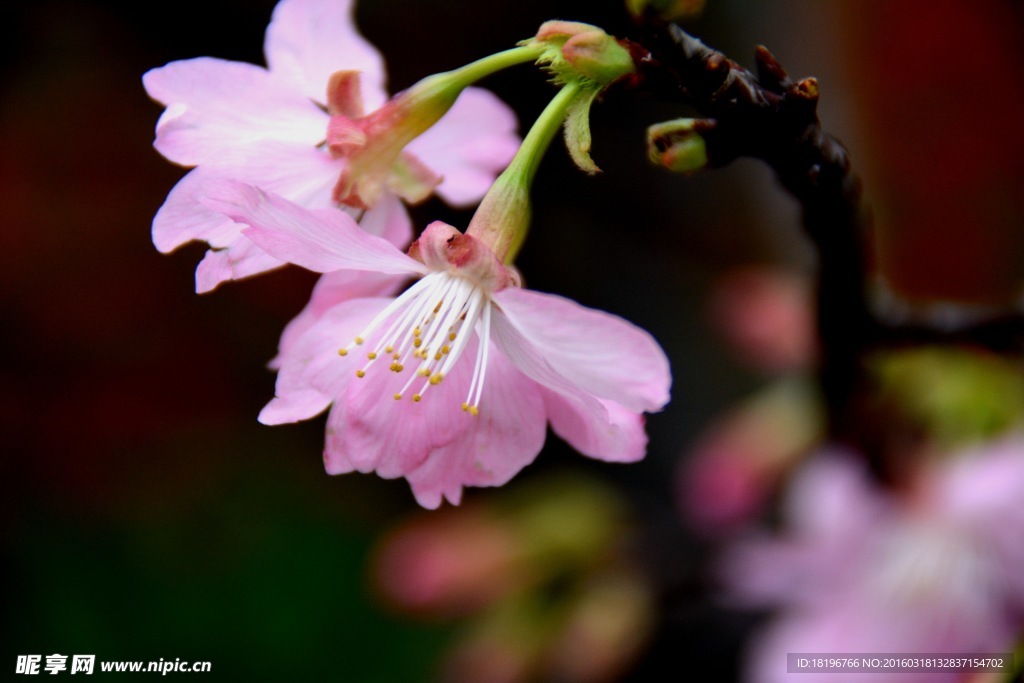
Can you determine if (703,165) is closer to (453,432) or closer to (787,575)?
(453,432)

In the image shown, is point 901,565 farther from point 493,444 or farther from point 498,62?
point 498,62

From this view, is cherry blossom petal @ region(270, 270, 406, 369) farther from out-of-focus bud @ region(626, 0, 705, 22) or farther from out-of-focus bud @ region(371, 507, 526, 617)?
out-of-focus bud @ region(371, 507, 526, 617)

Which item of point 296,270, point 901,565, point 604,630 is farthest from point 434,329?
point 296,270

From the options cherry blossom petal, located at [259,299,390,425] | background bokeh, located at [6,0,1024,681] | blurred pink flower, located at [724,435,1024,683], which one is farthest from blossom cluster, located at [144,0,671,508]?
background bokeh, located at [6,0,1024,681]

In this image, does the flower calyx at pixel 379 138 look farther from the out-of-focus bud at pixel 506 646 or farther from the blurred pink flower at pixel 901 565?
the out-of-focus bud at pixel 506 646

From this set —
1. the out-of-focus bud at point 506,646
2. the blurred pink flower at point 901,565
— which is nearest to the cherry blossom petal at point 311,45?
the blurred pink flower at point 901,565

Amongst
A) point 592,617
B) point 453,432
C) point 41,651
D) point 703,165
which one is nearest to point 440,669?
point 592,617
